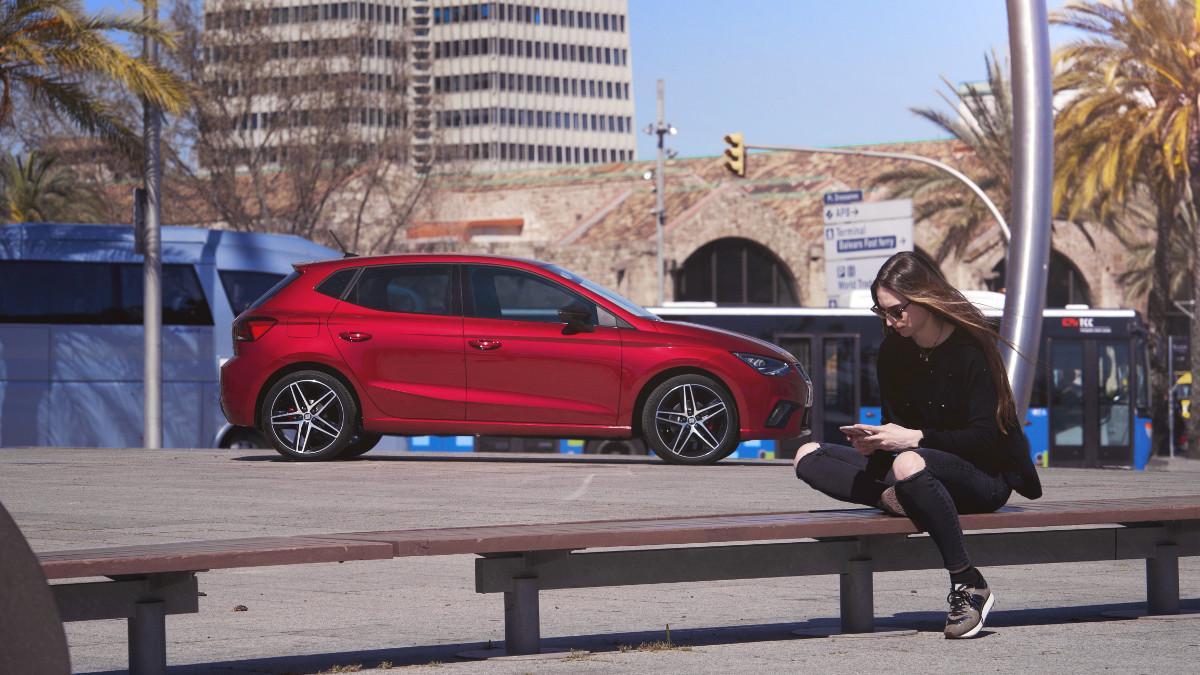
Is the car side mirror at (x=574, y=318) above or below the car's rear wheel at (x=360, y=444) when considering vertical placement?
above

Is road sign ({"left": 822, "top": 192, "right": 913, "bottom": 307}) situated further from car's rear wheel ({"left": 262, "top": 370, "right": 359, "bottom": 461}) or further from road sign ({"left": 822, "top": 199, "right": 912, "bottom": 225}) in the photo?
car's rear wheel ({"left": 262, "top": 370, "right": 359, "bottom": 461})

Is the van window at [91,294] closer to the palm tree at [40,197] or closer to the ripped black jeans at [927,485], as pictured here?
the ripped black jeans at [927,485]

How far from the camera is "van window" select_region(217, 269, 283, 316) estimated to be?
23.2m

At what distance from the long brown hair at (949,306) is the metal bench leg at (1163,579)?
1073 mm

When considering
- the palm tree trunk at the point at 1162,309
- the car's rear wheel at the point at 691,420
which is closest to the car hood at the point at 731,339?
the car's rear wheel at the point at 691,420

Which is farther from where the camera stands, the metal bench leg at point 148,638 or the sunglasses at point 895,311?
the sunglasses at point 895,311

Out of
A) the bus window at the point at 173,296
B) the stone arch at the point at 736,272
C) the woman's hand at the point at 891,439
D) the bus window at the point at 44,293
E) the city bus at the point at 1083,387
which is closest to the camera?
the woman's hand at the point at 891,439

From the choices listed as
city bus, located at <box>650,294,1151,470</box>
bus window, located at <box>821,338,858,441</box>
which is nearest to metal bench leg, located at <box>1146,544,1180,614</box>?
bus window, located at <box>821,338,858,441</box>

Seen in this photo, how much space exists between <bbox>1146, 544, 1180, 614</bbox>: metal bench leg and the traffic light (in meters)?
26.5

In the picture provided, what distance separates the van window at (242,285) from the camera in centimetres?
2317

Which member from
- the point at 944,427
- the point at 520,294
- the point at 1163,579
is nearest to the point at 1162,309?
the point at 520,294

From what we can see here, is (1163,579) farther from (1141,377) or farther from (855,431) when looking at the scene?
(1141,377)

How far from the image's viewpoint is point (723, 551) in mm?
6113

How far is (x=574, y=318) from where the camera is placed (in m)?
13.0
